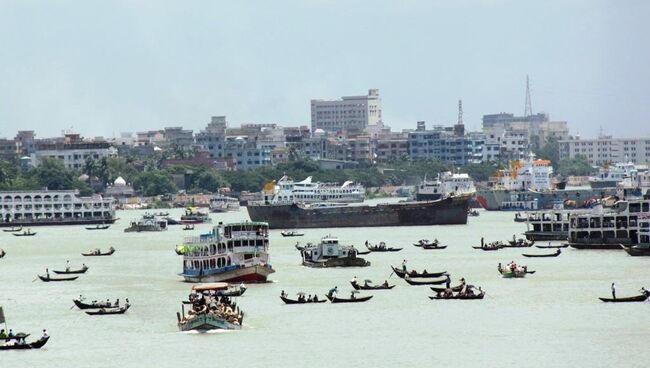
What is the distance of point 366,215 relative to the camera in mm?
145125

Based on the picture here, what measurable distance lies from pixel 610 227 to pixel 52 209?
266 ft

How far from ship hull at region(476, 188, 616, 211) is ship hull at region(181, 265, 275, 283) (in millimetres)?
89952

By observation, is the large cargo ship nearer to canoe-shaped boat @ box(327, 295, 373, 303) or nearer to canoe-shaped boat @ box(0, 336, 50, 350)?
canoe-shaped boat @ box(327, 295, 373, 303)

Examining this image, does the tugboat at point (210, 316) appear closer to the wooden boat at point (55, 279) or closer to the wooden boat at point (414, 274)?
the wooden boat at point (414, 274)

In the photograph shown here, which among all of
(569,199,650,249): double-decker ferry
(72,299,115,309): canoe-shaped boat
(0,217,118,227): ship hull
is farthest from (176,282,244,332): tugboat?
(0,217,118,227): ship hull

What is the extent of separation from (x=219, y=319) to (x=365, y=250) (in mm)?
44017

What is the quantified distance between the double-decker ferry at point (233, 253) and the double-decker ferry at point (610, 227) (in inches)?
905

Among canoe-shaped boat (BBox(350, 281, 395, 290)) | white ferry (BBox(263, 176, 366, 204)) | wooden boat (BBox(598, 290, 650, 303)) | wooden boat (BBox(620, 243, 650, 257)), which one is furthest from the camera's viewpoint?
white ferry (BBox(263, 176, 366, 204))

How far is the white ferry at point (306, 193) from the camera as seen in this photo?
157 m

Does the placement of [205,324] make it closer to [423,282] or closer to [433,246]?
[423,282]

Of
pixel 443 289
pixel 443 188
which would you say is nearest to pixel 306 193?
pixel 443 188

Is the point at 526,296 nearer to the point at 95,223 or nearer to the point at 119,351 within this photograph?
the point at 119,351

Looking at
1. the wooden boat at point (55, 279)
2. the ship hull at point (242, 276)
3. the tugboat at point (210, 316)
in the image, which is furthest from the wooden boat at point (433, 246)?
the tugboat at point (210, 316)

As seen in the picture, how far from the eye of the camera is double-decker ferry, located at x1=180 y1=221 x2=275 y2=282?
80.9 m
